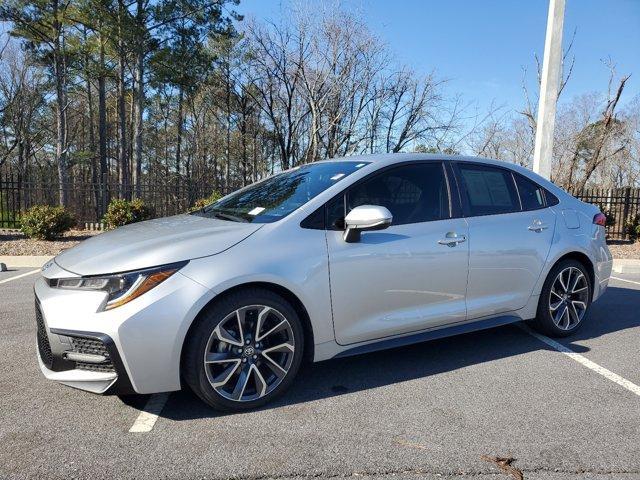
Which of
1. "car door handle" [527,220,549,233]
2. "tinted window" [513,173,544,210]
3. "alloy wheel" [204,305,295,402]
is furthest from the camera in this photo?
"tinted window" [513,173,544,210]

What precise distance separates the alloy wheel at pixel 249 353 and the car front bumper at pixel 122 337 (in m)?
0.23

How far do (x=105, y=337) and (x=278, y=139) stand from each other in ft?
86.9

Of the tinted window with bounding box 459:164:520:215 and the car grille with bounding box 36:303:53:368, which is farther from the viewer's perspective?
the tinted window with bounding box 459:164:520:215

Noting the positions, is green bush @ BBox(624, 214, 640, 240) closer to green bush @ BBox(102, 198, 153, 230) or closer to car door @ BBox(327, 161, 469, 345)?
car door @ BBox(327, 161, 469, 345)

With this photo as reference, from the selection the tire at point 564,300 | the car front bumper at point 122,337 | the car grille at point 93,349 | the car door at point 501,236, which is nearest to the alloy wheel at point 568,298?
the tire at point 564,300

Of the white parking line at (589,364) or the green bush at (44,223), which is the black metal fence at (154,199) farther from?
the white parking line at (589,364)

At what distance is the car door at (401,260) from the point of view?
3.22 m

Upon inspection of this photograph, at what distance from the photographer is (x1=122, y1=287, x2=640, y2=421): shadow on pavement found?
3.14 metres

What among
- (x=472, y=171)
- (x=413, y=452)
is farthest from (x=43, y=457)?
(x=472, y=171)

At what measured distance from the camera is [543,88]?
388 inches

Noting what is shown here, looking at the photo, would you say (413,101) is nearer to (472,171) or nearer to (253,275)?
(472,171)

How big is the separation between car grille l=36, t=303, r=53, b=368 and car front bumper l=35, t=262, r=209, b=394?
3cm

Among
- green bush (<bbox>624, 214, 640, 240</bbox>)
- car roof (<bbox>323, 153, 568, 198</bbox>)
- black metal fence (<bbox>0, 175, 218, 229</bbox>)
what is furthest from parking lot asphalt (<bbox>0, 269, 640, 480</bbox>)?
green bush (<bbox>624, 214, 640, 240</bbox>)

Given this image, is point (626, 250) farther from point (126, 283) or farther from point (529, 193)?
point (126, 283)
